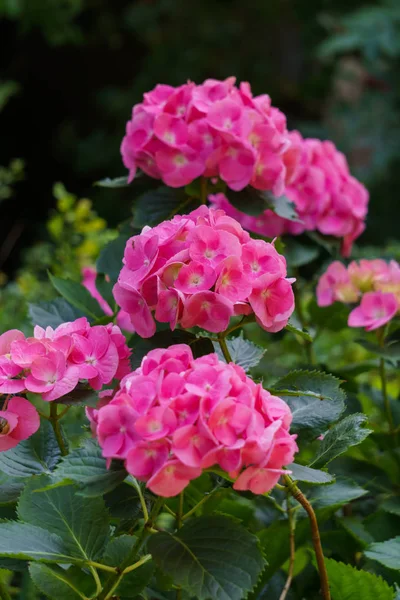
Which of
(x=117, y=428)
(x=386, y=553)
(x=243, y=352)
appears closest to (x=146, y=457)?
(x=117, y=428)

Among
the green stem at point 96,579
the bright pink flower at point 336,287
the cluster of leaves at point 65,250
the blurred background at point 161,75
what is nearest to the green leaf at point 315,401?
the green stem at point 96,579

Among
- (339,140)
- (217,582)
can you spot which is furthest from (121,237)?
(339,140)

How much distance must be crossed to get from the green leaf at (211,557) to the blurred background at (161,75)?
133 inches

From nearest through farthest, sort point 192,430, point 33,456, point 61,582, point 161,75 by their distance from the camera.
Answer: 1. point 192,430
2. point 61,582
3. point 33,456
4. point 161,75

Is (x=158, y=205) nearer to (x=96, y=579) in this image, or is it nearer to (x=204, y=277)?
(x=204, y=277)

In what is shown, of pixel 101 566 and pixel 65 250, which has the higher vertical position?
pixel 101 566

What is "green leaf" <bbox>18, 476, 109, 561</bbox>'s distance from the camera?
2.01 ft

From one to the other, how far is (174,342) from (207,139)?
Result: 13.3 inches

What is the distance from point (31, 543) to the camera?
0.58m

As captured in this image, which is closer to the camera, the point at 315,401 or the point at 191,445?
the point at 191,445

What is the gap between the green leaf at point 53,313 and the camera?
91cm

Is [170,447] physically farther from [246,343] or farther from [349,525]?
[349,525]

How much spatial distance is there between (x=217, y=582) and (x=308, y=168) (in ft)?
2.42

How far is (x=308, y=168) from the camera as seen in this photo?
3.73 feet
